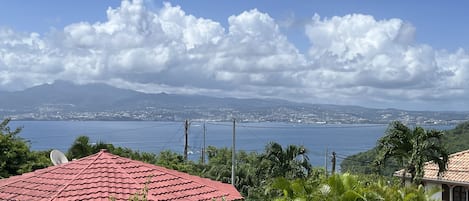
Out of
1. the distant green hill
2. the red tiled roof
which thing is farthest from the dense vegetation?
the red tiled roof

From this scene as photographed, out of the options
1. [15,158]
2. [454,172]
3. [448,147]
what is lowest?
[454,172]

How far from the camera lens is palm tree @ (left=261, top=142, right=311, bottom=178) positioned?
86.0 feet

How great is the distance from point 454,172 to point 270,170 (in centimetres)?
871

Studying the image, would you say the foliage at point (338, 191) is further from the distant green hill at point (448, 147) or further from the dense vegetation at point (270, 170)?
the distant green hill at point (448, 147)

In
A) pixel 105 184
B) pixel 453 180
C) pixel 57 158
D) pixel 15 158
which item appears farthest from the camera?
pixel 453 180

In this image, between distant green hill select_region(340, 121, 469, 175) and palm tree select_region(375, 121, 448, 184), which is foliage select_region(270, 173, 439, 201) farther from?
distant green hill select_region(340, 121, 469, 175)

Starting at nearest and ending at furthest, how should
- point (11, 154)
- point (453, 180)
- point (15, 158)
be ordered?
point (11, 154) < point (15, 158) < point (453, 180)

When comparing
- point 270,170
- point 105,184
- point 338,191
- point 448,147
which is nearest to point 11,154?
point 105,184

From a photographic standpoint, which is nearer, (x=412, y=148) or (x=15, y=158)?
(x=412, y=148)

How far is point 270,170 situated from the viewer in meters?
26.6

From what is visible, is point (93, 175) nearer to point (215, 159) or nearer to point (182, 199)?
point (182, 199)

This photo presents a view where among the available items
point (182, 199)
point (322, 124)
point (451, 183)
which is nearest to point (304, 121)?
point (322, 124)

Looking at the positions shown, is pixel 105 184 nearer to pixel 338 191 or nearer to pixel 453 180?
pixel 338 191

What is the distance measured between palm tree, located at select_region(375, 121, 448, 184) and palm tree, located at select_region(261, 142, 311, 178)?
523cm
